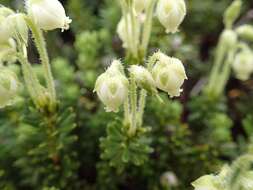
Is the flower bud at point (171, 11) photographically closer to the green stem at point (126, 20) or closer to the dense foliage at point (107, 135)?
the green stem at point (126, 20)

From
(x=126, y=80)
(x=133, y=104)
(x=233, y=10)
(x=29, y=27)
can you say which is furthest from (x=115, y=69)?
(x=233, y=10)

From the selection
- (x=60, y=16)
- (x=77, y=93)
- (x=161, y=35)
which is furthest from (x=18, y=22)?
(x=161, y=35)

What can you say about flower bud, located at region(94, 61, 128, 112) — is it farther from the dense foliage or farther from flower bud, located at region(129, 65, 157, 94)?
the dense foliage

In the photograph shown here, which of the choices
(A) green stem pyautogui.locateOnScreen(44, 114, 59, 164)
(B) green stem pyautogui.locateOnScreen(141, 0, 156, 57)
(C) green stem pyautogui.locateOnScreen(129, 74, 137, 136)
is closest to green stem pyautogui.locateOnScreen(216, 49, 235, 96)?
(B) green stem pyautogui.locateOnScreen(141, 0, 156, 57)

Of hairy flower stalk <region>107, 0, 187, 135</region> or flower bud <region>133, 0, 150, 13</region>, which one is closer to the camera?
hairy flower stalk <region>107, 0, 187, 135</region>

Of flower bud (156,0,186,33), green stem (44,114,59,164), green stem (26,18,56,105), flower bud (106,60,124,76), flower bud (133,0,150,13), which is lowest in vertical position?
green stem (44,114,59,164)

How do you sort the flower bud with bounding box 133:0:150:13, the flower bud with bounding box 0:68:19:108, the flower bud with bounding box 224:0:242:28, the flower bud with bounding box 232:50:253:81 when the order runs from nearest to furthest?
the flower bud with bounding box 0:68:19:108 → the flower bud with bounding box 133:0:150:13 → the flower bud with bounding box 224:0:242:28 → the flower bud with bounding box 232:50:253:81

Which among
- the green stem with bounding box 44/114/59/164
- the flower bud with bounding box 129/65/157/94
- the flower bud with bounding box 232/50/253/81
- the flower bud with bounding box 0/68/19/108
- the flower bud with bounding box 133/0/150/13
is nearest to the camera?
the flower bud with bounding box 129/65/157/94

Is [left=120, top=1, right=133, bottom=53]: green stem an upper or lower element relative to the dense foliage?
upper

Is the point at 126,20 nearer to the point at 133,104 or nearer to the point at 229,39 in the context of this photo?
the point at 133,104
